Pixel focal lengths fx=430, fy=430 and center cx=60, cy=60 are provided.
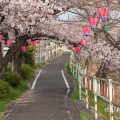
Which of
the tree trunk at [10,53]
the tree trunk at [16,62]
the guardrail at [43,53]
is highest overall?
the tree trunk at [10,53]

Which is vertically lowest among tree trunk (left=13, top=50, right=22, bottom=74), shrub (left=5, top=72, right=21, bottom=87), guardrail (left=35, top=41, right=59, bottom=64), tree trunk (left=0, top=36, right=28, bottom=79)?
guardrail (left=35, top=41, right=59, bottom=64)

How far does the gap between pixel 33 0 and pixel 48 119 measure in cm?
635

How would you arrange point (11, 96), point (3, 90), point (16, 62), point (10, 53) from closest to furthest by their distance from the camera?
point (3, 90) < point (10, 53) < point (11, 96) < point (16, 62)

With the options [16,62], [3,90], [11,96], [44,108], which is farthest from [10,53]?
[16,62]

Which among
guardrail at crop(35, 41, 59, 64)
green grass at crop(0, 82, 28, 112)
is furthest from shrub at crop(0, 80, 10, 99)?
guardrail at crop(35, 41, 59, 64)

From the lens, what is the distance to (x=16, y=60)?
31.2m

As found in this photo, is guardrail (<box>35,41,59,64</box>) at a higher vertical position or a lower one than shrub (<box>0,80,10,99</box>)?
lower

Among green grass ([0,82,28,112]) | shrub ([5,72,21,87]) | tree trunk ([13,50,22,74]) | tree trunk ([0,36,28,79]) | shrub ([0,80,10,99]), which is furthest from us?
tree trunk ([13,50,22,74])

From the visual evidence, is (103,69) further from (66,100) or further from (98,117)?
(98,117)

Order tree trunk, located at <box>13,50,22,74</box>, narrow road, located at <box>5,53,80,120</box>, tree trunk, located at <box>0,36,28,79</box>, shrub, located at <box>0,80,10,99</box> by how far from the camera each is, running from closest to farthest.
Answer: narrow road, located at <box>5,53,80,120</box> → shrub, located at <box>0,80,10,99</box> → tree trunk, located at <box>0,36,28,79</box> → tree trunk, located at <box>13,50,22,74</box>

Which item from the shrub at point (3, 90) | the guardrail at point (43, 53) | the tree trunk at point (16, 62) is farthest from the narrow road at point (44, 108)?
the guardrail at point (43, 53)

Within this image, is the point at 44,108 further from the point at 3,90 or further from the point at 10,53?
the point at 10,53

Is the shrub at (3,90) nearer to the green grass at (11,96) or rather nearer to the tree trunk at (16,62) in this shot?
the green grass at (11,96)

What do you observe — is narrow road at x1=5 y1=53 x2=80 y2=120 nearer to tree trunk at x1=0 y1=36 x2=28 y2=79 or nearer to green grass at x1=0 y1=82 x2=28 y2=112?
green grass at x1=0 y1=82 x2=28 y2=112
